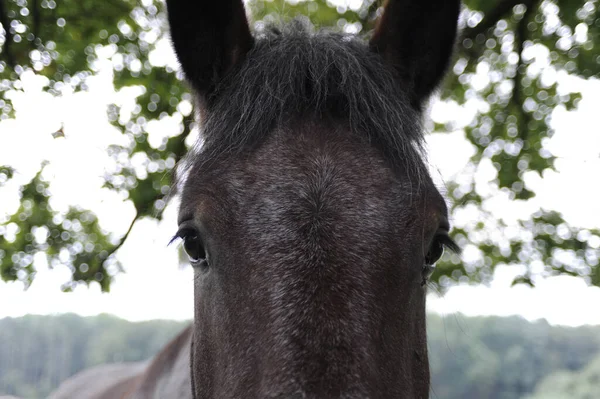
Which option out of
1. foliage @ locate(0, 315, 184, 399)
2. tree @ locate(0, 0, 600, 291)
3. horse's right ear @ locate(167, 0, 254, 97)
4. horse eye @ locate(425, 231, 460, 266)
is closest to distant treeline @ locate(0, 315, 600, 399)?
foliage @ locate(0, 315, 184, 399)

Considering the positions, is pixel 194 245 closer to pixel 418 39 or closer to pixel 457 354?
pixel 418 39

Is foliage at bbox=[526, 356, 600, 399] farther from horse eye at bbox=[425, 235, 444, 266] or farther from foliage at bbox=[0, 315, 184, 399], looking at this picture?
horse eye at bbox=[425, 235, 444, 266]

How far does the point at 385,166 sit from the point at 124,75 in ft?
11.5

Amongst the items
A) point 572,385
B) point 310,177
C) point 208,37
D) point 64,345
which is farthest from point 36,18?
point 572,385

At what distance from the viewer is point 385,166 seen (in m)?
2.19

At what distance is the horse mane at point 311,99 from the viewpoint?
2.30 metres

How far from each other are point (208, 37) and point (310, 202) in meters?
1.29

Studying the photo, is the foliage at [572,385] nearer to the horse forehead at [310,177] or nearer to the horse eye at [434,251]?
the horse eye at [434,251]

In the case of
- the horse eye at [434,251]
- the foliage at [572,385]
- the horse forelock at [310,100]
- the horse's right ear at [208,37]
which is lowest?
the foliage at [572,385]

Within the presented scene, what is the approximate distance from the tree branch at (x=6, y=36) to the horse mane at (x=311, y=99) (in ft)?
7.32

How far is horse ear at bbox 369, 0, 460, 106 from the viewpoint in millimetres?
2795

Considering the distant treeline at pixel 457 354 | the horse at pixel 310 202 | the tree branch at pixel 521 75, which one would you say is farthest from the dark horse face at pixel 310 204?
the distant treeline at pixel 457 354

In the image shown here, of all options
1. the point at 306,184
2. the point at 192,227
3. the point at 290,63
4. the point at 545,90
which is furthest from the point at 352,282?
the point at 545,90

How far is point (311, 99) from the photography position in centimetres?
237
